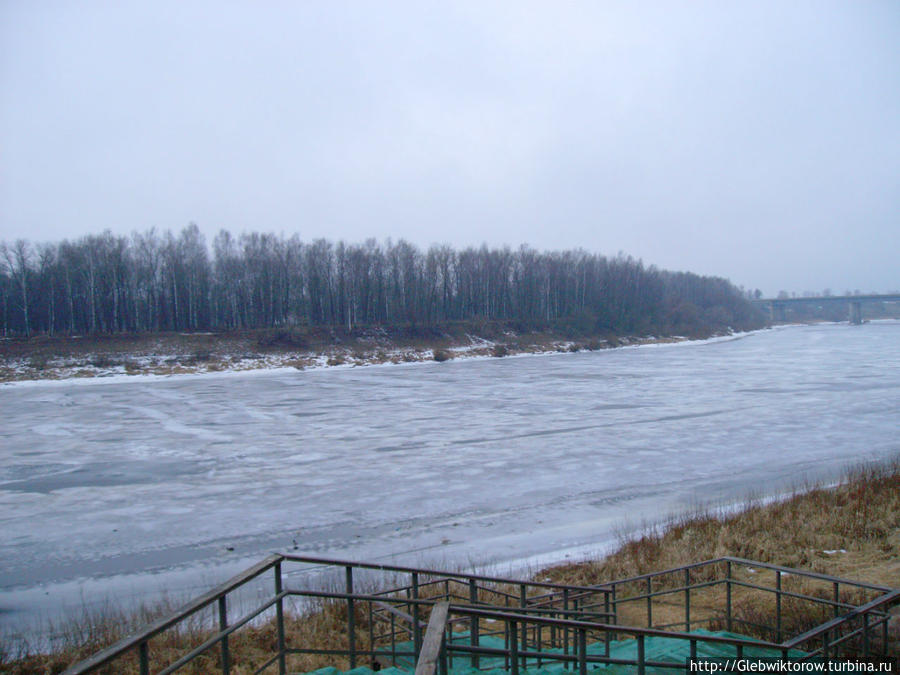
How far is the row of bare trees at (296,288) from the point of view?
7300cm

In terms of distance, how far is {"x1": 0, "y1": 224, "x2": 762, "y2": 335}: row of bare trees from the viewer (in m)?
73.0

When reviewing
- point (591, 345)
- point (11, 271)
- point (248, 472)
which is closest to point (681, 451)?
point (248, 472)

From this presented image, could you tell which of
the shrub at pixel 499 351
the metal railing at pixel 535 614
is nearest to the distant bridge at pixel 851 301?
the shrub at pixel 499 351

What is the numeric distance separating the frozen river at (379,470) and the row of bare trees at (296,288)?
43676mm

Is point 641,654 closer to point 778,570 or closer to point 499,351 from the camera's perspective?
point 778,570

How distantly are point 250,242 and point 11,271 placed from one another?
28.2 meters

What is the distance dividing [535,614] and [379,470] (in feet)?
35.7

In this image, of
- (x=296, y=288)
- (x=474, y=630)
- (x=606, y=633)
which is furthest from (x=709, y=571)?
(x=296, y=288)

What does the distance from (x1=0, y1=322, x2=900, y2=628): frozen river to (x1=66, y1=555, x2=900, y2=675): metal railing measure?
2.07 meters

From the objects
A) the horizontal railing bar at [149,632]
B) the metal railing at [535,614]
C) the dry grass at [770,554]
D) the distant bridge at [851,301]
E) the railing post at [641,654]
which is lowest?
the dry grass at [770,554]

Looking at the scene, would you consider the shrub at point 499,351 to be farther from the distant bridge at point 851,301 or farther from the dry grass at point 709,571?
the distant bridge at point 851,301

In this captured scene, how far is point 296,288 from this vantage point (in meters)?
85.8

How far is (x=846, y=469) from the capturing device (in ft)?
52.1

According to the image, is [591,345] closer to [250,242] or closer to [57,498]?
[250,242]
